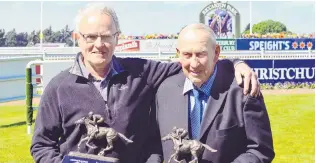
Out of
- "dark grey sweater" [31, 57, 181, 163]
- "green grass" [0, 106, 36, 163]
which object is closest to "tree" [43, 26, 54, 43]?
"green grass" [0, 106, 36, 163]

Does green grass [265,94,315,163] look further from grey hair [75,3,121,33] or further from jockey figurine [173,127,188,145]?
grey hair [75,3,121,33]

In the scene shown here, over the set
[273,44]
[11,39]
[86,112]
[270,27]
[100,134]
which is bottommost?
[100,134]

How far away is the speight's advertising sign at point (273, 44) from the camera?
36.3 meters

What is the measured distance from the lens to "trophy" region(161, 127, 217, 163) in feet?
11.0

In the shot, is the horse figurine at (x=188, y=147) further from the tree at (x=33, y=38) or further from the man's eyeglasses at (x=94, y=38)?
the tree at (x=33, y=38)

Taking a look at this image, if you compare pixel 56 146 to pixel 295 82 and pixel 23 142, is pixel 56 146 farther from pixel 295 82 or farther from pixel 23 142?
pixel 295 82

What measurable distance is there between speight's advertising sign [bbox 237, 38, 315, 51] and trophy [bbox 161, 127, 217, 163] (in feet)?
109

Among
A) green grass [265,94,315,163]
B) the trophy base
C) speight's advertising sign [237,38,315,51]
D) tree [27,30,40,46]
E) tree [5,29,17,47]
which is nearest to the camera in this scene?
the trophy base

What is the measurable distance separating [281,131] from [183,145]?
8.22 metres

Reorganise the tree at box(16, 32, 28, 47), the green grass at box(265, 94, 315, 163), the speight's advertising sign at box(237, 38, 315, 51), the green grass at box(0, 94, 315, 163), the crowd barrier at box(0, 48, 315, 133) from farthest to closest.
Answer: the tree at box(16, 32, 28, 47) < the speight's advertising sign at box(237, 38, 315, 51) < the crowd barrier at box(0, 48, 315, 133) < the green grass at box(265, 94, 315, 163) < the green grass at box(0, 94, 315, 163)

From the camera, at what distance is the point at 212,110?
3428 millimetres

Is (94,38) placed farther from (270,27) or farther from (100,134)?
(270,27)

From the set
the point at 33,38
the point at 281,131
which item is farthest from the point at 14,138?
the point at 33,38

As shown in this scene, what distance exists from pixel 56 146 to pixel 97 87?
0.45m
